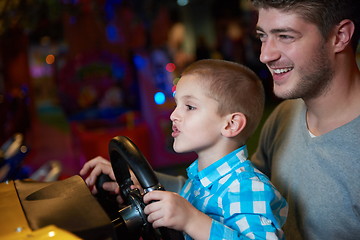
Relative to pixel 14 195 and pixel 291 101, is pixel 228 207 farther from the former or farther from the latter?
pixel 291 101

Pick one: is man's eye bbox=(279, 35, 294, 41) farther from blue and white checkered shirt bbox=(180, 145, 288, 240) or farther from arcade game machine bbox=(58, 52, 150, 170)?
arcade game machine bbox=(58, 52, 150, 170)

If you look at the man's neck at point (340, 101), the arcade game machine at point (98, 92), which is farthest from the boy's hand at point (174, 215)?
the arcade game machine at point (98, 92)

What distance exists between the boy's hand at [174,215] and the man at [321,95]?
0.53 metres

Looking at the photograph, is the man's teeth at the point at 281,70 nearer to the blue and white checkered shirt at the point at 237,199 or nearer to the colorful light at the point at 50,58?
the blue and white checkered shirt at the point at 237,199

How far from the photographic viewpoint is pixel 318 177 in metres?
1.51

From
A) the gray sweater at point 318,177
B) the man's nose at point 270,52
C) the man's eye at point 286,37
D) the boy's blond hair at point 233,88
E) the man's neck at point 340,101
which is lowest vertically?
the gray sweater at point 318,177

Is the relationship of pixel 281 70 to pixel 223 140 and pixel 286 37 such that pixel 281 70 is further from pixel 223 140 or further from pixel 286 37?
pixel 223 140

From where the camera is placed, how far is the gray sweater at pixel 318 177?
142 centimetres

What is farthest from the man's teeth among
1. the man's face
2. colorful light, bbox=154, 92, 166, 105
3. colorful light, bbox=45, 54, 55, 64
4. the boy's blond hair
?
colorful light, bbox=45, 54, 55, 64

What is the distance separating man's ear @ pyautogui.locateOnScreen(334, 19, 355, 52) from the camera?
4.88 feet

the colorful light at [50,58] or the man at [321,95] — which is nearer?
the man at [321,95]

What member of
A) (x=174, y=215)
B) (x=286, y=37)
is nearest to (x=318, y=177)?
(x=286, y=37)

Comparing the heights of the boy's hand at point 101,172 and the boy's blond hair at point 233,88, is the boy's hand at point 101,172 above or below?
below

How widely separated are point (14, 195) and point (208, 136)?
0.61 metres
